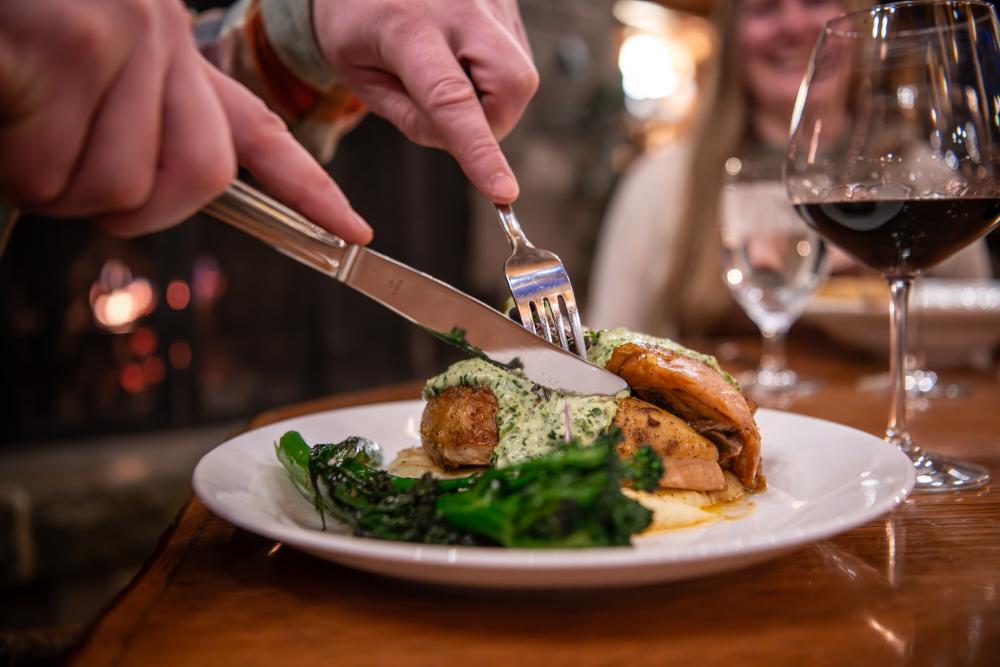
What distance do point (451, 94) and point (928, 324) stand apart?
158 cm

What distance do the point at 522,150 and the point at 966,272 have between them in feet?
10.1

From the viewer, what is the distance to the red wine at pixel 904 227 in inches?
49.1

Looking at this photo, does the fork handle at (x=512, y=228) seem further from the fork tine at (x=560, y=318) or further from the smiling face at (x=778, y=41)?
the smiling face at (x=778, y=41)

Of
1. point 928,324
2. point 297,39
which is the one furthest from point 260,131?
point 928,324

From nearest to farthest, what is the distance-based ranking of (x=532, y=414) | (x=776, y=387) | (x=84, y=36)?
(x=84, y=36)
(x=532, y=414)
(x=776, y=387)

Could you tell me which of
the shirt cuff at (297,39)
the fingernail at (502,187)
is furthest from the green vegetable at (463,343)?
the shirt cuff at (297,39)

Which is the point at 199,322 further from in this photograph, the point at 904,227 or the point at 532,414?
the point at 904,227

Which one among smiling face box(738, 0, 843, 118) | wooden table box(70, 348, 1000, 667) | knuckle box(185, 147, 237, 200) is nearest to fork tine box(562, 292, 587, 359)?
wooden table box(70, 348, 1000, 667)

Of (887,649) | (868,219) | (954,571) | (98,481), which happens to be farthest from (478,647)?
(98,481)

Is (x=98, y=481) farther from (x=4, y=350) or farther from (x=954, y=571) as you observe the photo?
(x=954, y=571)

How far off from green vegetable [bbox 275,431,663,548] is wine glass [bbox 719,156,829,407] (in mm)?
1320

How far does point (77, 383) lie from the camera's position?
4.51 meters

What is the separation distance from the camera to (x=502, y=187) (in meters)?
1.27

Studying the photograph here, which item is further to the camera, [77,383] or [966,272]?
[77,383]
